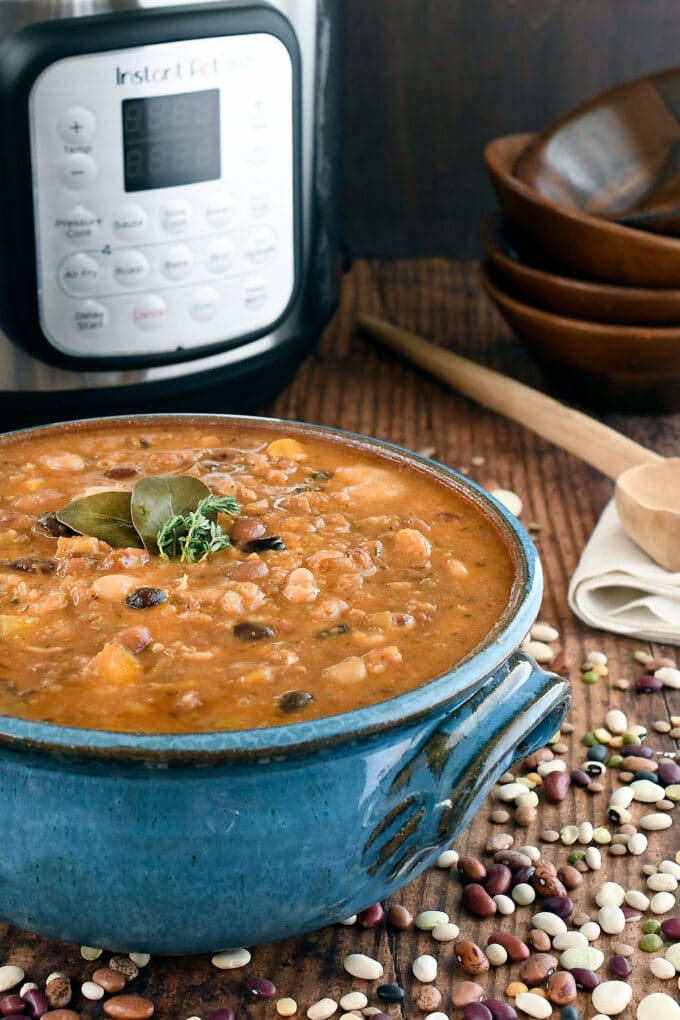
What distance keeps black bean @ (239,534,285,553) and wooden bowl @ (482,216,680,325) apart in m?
0.81

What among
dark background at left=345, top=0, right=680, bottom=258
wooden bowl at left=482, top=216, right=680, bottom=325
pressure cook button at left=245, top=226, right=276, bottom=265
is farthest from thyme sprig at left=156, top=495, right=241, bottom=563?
dark background at left=345, top=0, right=680, bottom=258

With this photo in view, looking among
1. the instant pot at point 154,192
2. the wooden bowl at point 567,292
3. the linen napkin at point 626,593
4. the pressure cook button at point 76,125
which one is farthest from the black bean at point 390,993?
the wooden bowl at point 567,292

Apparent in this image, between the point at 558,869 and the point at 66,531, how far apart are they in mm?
494

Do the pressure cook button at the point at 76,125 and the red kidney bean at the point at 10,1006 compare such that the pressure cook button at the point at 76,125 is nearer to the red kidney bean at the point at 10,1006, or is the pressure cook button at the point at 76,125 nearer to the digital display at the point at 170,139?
the digital display at the point at 170,139

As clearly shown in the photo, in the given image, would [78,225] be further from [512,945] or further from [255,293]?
[512,945]

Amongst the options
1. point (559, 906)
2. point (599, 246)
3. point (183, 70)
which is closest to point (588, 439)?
point (599, 246)

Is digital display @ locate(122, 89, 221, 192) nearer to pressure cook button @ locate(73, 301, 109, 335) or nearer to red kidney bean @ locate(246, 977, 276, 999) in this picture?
pressure cook button @ locate(73, 301, 109, 335)

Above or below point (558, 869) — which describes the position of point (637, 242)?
above

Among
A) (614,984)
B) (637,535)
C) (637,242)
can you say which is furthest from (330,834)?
(637,242)

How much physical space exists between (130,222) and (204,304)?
5.3 inches

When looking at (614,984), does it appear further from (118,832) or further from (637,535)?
(637,535)

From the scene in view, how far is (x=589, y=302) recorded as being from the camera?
1.71 m

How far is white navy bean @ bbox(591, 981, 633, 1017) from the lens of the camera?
0.91 m

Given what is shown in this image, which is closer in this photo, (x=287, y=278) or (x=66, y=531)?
(x=66, y=531)
